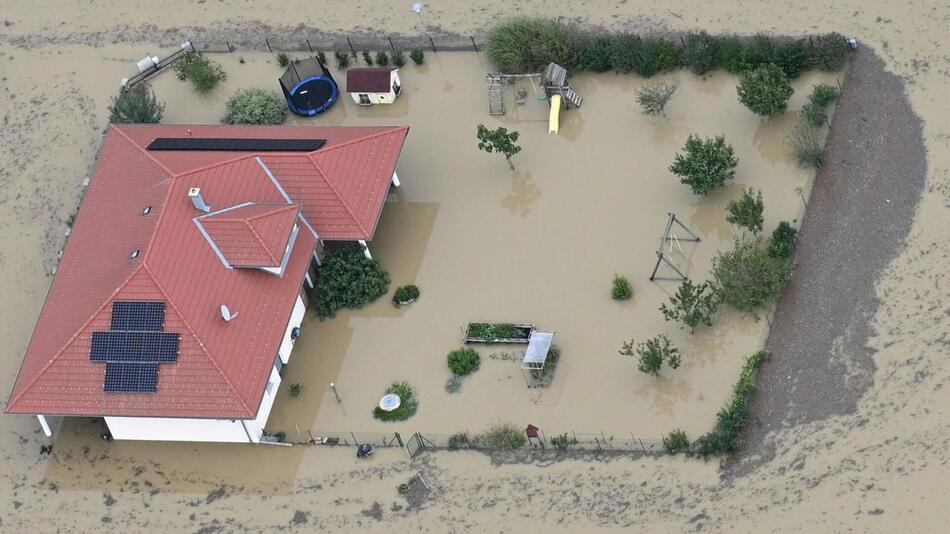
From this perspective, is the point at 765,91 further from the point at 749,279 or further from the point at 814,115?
the point at 749,279

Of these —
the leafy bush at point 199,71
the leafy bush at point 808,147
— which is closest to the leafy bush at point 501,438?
the leafy bush at point 808,147

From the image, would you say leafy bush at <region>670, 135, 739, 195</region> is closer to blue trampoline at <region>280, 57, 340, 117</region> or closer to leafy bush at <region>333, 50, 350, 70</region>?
blue trampoline at <region>280, 57, 340, 117</region>

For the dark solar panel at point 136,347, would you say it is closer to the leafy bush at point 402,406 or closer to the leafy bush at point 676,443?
the leafy bush at point 402,406

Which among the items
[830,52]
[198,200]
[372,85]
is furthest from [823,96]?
[198,200]

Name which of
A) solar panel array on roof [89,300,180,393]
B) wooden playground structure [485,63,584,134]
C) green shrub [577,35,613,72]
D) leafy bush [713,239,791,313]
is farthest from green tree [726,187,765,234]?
solar panel array on roof [89,300,180,393]

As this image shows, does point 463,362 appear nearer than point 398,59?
Yes

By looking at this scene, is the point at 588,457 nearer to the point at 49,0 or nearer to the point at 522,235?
the point at 522,235

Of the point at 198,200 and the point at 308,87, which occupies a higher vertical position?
the point at 308,87
